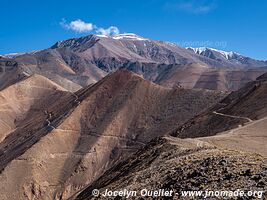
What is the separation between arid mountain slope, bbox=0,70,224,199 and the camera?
74750 millimetres

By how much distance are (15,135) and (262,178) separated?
94.7 meters

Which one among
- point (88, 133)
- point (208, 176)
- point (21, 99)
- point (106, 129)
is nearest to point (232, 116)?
point (106, 129)

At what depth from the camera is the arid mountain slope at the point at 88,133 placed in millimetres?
74750

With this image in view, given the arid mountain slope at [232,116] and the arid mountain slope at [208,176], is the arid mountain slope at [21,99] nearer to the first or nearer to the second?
the arid mountain slope at [232,116]

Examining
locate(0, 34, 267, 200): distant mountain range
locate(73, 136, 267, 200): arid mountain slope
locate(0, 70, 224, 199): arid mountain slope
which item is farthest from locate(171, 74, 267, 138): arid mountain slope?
Answer: locate(73, 136, 267, 200): arid mountain slope

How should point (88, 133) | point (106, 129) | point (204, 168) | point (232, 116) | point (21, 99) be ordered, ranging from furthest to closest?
point (21, 99) < point (88, 133) < point (106, 129) < point (232, 116) < point (204, 168)

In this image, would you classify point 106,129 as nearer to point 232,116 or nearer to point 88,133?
point 88,133

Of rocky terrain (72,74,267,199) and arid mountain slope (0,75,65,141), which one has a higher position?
arid mountain slope (0,75,65,141)

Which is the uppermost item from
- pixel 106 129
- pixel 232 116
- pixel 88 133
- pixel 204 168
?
pixel 106 129

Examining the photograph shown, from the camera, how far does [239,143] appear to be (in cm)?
3856

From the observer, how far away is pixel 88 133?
9325 cm

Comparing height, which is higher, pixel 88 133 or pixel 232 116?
pixel 232 116

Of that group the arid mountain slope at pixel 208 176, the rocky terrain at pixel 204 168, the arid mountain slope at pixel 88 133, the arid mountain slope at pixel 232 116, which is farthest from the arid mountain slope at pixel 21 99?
the arid mountain slope at pixel 208 176

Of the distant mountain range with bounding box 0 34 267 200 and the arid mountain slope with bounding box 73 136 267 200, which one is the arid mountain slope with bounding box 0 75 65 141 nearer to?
the distant mountain range with bounding box 0 34 267 200
